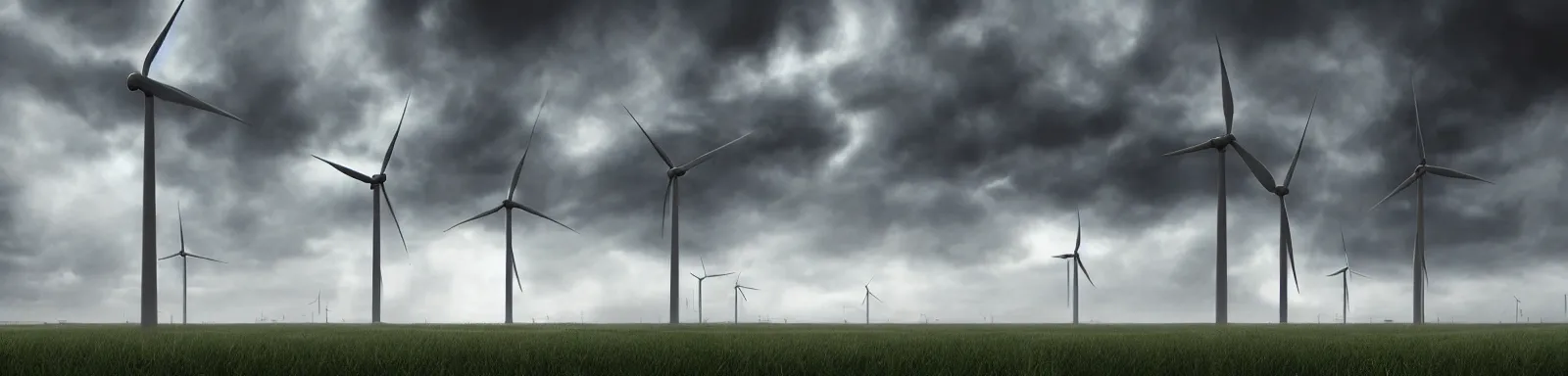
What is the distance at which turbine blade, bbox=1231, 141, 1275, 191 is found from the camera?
82125 millimetres

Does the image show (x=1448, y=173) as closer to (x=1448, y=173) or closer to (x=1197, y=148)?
(x=1448, y=173)

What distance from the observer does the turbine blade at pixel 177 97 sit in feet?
190

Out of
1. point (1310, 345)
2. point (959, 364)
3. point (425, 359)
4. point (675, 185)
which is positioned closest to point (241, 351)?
point (425, 359)

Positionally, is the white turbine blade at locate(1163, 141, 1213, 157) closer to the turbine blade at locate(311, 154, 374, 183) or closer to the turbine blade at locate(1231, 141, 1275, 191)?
the turbine blade at locate(1231, 141, 1275, 191)

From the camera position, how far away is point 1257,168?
83.6 m

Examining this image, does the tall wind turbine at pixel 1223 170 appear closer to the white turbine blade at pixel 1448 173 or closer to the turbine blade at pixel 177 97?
the white turbine blade at pixel 1448 173

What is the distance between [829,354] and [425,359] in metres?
5.67

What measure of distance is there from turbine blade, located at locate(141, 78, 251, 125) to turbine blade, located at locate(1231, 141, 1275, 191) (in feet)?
226

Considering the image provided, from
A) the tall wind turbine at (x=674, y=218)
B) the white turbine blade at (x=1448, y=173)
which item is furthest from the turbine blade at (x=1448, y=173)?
the tall wind turbine at (x=674, y=218)

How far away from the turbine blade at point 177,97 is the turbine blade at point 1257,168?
68.8 meters

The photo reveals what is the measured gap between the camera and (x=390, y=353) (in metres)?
15.9

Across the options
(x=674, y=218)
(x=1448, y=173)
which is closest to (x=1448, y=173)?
(x=1448, y=173)

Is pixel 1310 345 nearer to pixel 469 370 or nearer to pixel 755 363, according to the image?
pixel 755 363

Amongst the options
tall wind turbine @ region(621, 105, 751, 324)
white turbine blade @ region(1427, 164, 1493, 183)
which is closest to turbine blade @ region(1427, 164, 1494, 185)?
white turbine blade @ region(1427, 164, 1493, 183)
